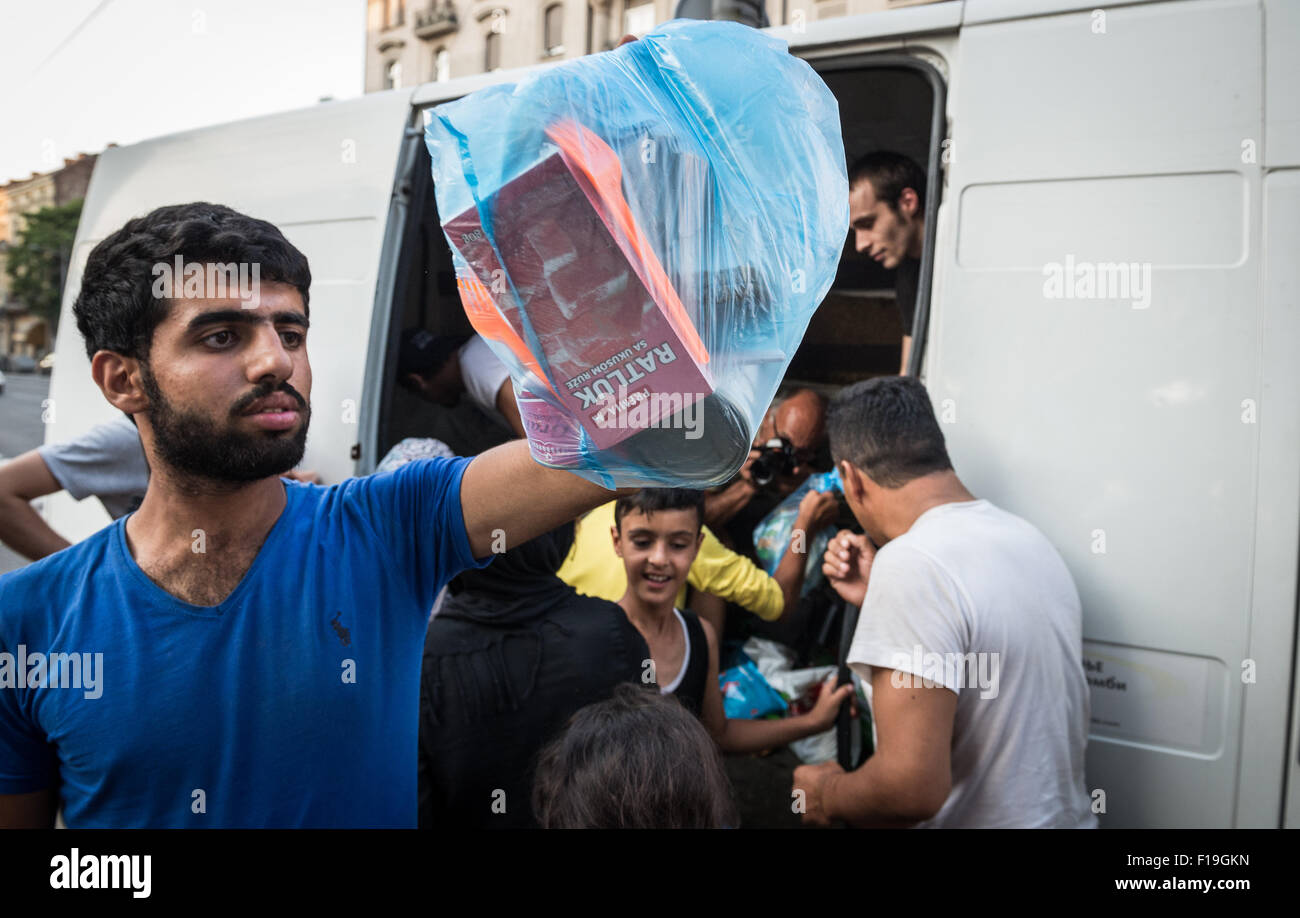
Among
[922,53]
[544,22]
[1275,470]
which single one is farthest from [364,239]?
[544,22]

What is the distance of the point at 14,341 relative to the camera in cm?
4888

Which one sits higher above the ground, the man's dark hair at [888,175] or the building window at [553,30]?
the building window at [553,30]

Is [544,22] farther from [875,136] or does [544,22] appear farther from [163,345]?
[163,345]

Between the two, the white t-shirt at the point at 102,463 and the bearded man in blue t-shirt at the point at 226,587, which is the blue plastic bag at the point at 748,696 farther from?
the white t-shirt at the point at 102,463

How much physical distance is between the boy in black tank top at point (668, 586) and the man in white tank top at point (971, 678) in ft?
1.58

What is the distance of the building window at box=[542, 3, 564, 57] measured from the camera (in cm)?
2078

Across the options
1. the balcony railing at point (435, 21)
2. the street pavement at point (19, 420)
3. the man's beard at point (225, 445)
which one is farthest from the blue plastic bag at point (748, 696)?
the balcony railing at point (435, 21)

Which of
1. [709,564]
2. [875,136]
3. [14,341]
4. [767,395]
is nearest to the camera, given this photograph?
[767,395]

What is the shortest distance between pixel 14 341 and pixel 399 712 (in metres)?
61.3

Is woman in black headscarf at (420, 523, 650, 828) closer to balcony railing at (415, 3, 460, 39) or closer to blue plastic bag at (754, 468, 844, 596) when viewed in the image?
blue plastic bag at (754, 468, 844, 596)

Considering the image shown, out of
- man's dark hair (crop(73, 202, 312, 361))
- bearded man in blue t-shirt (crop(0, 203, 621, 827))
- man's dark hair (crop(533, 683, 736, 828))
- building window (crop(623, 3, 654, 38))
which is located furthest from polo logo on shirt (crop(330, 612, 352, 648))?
building window (crop(623, 3, 654, 38))

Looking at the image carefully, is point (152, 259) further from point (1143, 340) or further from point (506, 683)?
point (1143, 340)

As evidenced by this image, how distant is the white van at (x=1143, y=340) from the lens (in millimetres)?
1772

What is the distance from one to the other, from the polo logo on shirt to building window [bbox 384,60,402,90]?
96.0 ft
